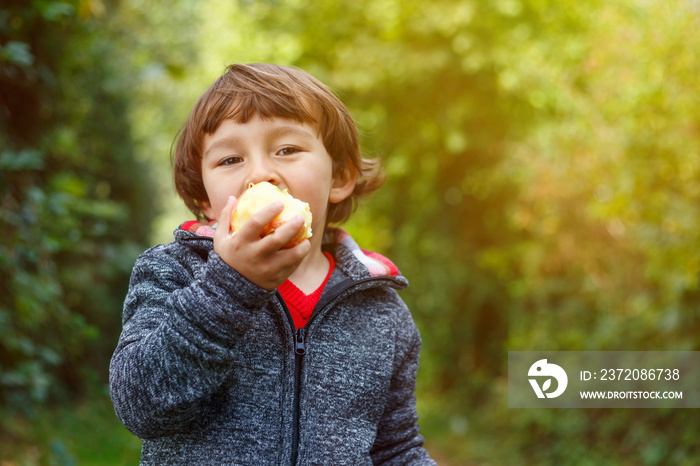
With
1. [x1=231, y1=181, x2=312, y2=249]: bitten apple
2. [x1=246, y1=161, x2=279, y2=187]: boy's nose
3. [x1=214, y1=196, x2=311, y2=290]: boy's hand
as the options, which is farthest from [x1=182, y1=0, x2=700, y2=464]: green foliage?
Result: [x1=214, y1=196, x2=311, y2=290]: boy's hand

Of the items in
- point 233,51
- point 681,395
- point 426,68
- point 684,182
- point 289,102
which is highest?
point 233,51

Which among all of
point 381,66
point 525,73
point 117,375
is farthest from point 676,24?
point 117,375

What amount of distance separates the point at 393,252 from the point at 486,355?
1881 millimetres

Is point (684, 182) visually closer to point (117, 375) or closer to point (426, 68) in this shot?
point (426, 68)

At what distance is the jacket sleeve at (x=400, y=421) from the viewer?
5.62ft

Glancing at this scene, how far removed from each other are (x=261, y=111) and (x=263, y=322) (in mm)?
495

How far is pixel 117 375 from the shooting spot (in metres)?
1.26

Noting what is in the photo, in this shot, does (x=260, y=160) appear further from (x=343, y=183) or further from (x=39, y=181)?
(x=39, y=181)

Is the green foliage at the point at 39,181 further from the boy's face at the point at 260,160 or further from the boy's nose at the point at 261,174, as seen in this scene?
the boy's nose at the point at 261,174

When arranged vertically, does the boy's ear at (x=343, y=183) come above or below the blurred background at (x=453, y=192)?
below

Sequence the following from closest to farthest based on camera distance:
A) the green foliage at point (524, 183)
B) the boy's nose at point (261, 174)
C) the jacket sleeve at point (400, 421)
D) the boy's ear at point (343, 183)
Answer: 1. the boy's nose at point (261, 174)
2. the jacket sleeve at point (400, 421)
3. the boy's ear at point (343, 183)
4. the green foliage at point (524, 183)

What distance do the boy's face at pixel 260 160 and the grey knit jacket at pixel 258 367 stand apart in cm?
15

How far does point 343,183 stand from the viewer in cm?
189

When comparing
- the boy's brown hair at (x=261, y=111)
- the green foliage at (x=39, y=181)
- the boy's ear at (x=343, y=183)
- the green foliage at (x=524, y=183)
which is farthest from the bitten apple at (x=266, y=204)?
the green foliage at (x=524, y=183)
